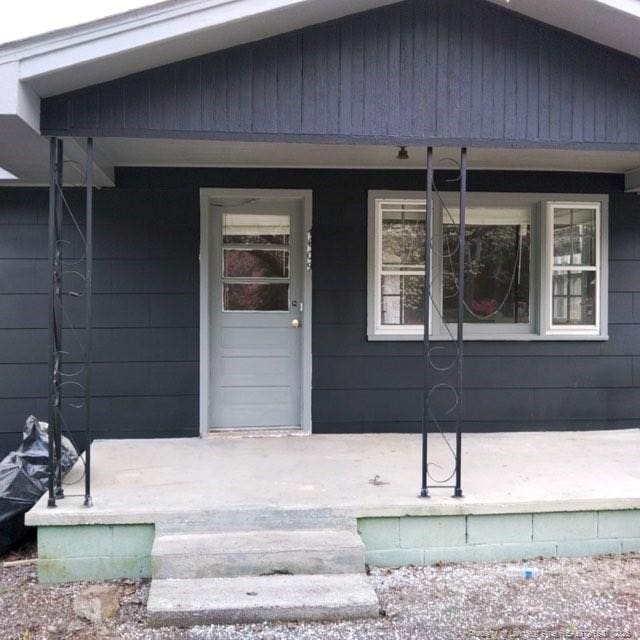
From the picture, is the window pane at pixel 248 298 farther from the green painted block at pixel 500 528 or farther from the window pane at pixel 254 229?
the green painted block at pixel 500 528

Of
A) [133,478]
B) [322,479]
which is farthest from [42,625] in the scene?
[322,479]

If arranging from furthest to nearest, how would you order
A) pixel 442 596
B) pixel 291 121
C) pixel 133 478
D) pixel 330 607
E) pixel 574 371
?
1. pixel 574 371
2. pixel 133 478
3. pixel 291 121
4. pixel 442 596
5. pixel 330 607

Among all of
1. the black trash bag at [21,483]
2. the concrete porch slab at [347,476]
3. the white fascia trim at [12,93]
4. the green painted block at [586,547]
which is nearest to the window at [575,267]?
the concrete porch slab at [347,476]

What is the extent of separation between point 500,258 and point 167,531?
11.2 feet

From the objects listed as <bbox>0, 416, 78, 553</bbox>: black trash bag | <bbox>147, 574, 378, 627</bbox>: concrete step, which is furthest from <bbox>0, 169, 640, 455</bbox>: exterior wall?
<bbox>147, 574, 378, 627</bbox>: concrete step

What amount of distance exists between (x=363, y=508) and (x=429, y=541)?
42cm

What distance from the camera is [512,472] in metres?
4.23

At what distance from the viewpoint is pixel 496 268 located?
5449 mm

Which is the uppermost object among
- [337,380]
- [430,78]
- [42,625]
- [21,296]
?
[430,78]

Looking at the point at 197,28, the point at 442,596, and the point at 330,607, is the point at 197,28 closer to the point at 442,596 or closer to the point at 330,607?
the point at 330,607

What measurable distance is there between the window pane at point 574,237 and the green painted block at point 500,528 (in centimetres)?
249

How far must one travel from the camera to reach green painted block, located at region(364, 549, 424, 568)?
142 inches

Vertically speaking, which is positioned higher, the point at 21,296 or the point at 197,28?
the point at 197,28

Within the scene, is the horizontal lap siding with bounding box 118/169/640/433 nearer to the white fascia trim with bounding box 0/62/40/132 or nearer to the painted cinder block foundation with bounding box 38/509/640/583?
the painted cinder block foundation with bounding box 38/509/640/583
